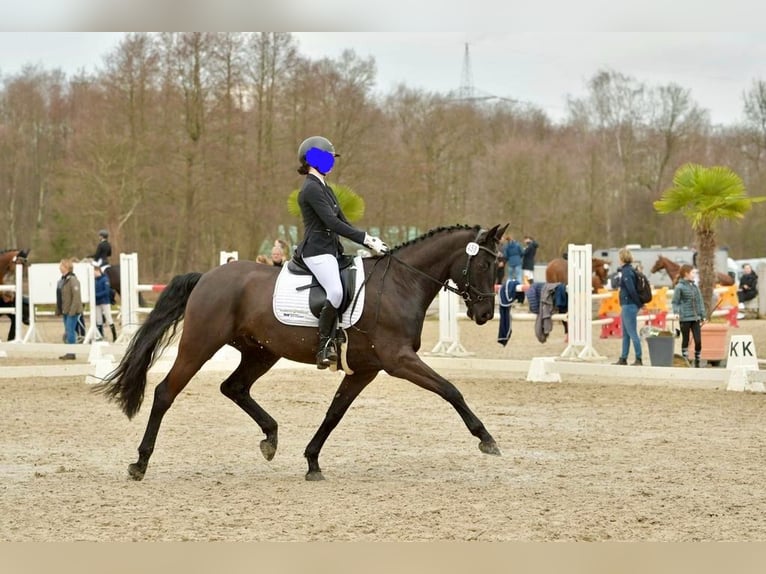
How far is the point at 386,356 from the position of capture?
737cm

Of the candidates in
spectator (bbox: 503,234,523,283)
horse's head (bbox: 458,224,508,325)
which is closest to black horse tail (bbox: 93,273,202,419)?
horse's head (bbox: 458,224,508,325)

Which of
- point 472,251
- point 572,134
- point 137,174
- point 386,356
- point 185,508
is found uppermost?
point 572,134

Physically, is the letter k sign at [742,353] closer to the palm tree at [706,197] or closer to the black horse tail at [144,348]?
the palm tree at [706,197]

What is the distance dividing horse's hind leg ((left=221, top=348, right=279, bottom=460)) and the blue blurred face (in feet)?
4.89

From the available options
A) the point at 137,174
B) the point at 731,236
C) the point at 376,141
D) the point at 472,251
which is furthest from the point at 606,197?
the point at 472,251

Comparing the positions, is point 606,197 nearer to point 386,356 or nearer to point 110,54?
point 110,54

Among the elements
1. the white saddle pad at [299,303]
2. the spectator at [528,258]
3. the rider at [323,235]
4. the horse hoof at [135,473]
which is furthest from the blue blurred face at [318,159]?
the spectator at [528,258]

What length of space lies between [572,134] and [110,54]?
907 inches

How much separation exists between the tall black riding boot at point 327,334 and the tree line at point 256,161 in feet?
84.5

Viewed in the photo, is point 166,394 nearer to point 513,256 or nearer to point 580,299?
point 580,299

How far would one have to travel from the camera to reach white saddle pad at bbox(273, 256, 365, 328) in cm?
748

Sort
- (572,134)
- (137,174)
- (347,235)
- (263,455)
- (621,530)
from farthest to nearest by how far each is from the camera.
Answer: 1. (572,134)
2. (137,174)
3. (263,455)
4. (347,235)
5. (621,530)

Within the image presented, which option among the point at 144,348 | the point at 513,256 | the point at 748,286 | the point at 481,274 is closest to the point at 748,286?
the point at 748,286

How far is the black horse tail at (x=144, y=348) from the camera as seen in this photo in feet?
25.4
